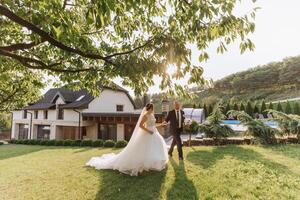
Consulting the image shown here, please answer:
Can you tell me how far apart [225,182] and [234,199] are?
97cm

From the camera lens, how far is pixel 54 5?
343 centimetres

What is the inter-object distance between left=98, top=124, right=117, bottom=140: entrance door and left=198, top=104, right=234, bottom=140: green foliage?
1674cm

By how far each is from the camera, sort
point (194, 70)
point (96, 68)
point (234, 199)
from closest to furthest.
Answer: point (194, 70)
point (234, 199)
point (96, 68)

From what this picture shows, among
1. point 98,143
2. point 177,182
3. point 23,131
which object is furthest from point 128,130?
point 23,131

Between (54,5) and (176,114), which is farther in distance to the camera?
(176,114)

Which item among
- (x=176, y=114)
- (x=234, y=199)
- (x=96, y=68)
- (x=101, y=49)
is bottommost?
(x=234, y=199)

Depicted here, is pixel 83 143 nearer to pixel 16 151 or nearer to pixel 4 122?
pixel 16 151

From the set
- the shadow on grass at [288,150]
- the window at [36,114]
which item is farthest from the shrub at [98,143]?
the window at [36,114]

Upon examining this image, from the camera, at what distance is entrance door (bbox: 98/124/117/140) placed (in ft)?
94.5

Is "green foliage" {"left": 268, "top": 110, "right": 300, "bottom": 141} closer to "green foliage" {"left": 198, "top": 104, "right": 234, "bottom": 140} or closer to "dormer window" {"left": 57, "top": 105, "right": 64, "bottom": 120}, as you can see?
"green foliage" {"left": 198, "top": 104, "right": 234, "bottom": 140}

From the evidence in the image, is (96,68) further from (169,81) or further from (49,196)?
(49,196)

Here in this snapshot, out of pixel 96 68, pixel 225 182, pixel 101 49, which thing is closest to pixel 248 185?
pixel 225 182

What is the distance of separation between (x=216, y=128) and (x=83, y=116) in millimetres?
19902

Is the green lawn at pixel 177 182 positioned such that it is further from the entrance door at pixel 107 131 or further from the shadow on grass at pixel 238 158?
the entrance door at pixel 107 131
